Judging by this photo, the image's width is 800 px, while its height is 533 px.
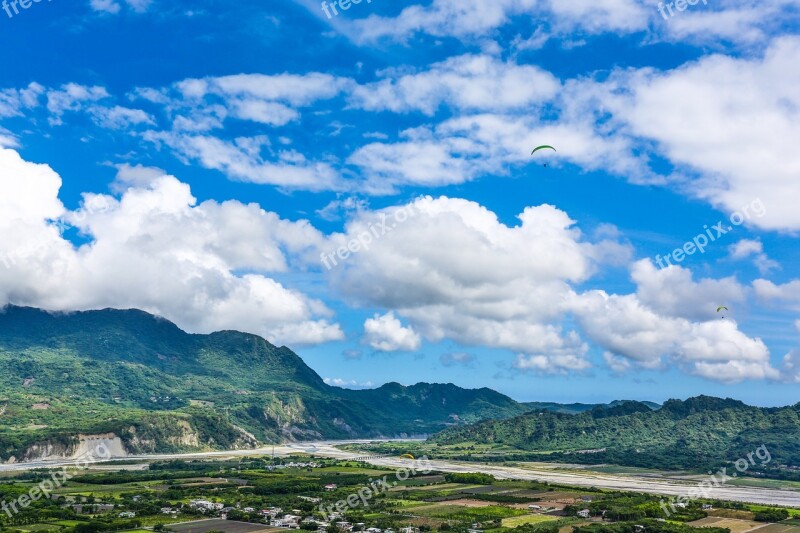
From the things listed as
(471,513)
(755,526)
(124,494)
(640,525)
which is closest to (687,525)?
(640,525)

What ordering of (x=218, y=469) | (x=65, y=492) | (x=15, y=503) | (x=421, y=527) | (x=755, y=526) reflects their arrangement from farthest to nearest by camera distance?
(x=218, y=469), (x=65, y=492), (x=15, y=503), (x=755, y=526), (x=421, y=527)

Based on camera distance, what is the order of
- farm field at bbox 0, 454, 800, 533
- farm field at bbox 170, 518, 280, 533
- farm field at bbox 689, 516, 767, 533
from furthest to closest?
farm field at bbox 689, 516, 767, 533, farm field at bbox 0, 454, 800, 533, farm field at bbox 170, 518, 280, 533

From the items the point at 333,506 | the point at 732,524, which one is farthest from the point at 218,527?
the point at 732,524

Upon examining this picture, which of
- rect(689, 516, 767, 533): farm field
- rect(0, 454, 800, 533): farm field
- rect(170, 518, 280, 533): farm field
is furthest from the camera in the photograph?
rect(689, 516, 767, 533): farm field

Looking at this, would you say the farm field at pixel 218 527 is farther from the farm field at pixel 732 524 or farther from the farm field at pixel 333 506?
the farm field at pixel 732 524

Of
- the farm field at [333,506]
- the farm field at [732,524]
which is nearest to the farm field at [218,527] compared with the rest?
the farm field at [333,506]

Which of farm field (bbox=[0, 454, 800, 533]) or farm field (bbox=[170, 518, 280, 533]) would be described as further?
farm field (bbox=[0, 454, 800, 533])

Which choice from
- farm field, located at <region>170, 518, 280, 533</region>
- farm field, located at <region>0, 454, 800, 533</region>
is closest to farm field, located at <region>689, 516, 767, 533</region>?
farm field, located at <region>0, 454, 800, 533</region>

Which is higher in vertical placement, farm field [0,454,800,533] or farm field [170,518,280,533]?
farm field [0,454,800,533]

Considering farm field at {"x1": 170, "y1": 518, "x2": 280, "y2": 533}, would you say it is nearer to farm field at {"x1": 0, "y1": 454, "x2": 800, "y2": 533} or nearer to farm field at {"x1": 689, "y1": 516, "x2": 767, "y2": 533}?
farm field at {"x1": 0, "y1": 454, "x2": 800, "y2": 533}

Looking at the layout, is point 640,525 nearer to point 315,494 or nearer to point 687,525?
point 687,525

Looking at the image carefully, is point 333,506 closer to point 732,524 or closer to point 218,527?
point 218,527
